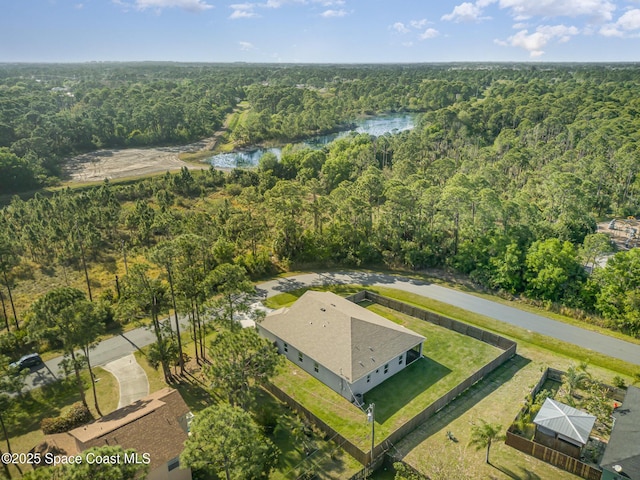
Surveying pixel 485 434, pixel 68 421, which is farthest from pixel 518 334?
pixel 68 421

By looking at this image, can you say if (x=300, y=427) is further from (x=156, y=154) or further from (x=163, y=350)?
(x=156, y=154)

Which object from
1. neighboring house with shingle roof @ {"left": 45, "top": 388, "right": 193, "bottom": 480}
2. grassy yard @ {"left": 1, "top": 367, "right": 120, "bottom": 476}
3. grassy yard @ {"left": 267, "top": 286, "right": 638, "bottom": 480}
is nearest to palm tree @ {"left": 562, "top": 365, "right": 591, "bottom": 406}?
grassy yard @ {"left": 267, "top": 286, "right": 638, "bottom": 480}

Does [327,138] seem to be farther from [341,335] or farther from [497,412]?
[497,412]

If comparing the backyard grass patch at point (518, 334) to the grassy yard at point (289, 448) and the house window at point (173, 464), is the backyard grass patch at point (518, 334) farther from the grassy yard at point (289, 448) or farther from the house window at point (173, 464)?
the house window at point (173, 464)

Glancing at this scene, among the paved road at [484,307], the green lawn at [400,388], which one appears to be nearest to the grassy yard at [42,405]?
the green lawn at [400,388]

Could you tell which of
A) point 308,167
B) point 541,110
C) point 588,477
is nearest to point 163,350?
point 588,477
